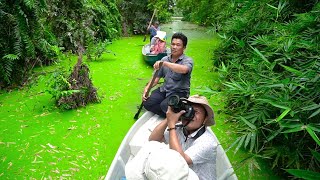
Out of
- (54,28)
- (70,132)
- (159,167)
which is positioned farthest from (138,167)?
(54,28)

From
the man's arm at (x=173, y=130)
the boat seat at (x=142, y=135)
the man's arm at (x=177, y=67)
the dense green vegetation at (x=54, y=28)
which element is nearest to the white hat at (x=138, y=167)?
the man's arm at (x=173, y=130)

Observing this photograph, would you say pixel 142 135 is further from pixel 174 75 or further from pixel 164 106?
pixel 174 75

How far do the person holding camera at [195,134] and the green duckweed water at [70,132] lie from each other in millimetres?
176

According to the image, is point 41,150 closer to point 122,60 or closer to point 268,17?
point 268,17

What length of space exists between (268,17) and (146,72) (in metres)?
4.18

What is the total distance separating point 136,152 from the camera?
2570 millimetres

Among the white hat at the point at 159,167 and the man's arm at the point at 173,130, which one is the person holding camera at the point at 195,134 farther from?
the white hat at the point at 159,167

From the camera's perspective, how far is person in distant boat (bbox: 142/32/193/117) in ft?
9.58

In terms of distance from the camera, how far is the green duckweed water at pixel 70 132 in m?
2.91

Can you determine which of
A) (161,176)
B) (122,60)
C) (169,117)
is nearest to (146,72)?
(122,60)

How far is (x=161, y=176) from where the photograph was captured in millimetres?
1231

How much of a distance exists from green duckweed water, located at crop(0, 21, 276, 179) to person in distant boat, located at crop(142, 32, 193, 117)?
1.42ft

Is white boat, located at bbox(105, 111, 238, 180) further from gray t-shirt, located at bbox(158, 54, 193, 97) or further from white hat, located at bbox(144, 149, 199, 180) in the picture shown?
white hat, located at bbox(144, 149, 199, 180)

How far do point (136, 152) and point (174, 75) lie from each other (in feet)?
3.38
